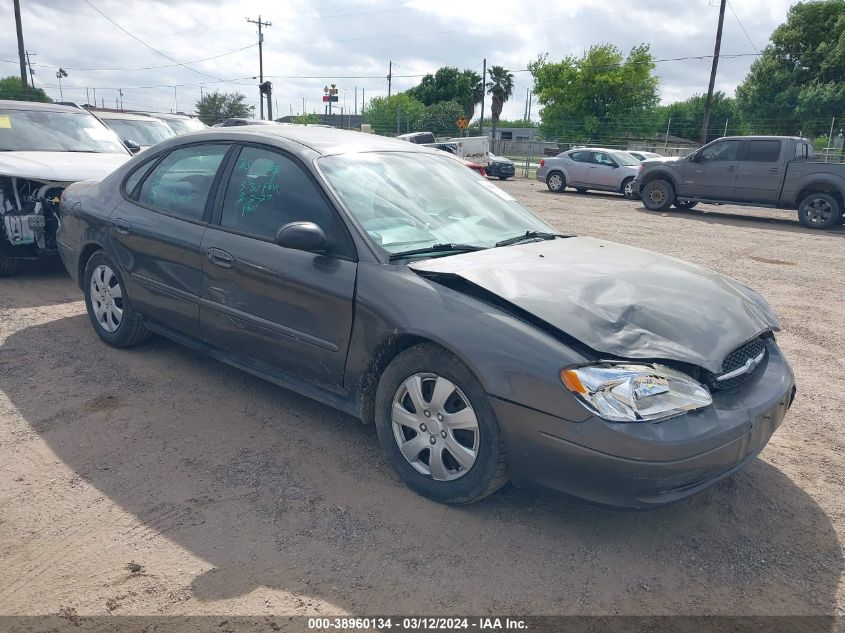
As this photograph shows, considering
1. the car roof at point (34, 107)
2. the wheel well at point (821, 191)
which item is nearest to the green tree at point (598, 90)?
the wheel well at point (821, 191)

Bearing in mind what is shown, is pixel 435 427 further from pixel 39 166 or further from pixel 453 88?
pixel 453 88

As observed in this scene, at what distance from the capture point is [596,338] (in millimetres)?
2717

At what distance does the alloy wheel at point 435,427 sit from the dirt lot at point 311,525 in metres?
0.21

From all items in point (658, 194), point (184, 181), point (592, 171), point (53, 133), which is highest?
point (53, 133)

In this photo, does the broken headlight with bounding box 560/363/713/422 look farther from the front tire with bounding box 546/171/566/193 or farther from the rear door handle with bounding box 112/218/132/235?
the front tire with bounding box 546/171/566/193

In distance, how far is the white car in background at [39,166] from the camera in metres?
6.39

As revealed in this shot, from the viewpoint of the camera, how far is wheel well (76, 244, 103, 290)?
489 cm

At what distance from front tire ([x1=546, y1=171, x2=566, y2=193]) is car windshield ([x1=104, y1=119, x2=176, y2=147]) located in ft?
43.3

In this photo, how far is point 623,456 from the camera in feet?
8.30

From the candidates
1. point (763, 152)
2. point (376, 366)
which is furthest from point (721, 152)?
point (376, 366)

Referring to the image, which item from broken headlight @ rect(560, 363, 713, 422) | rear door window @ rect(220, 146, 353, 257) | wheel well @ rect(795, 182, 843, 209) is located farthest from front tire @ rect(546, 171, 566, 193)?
broken headlight @ rect(560, 363, 713, 422)

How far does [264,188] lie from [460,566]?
232 cm

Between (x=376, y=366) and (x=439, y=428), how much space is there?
47 cm

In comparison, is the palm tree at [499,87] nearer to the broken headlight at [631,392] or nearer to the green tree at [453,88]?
the green tree at [453,88]
